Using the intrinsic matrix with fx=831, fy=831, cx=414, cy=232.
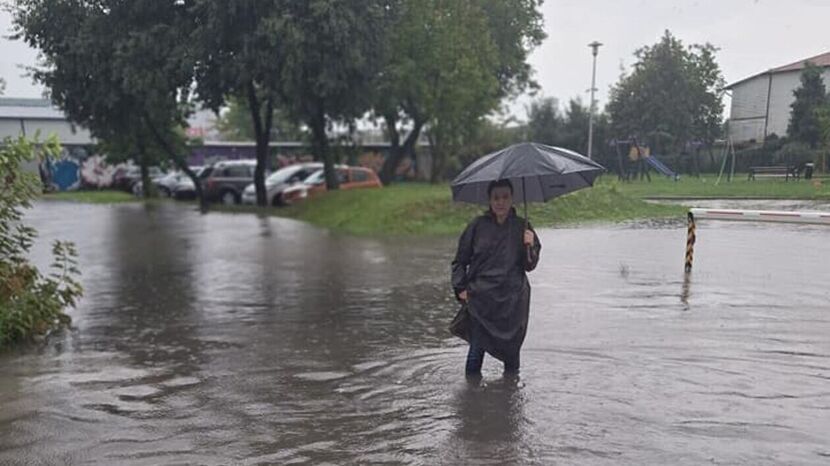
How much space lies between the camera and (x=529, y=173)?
570cm

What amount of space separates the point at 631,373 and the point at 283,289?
633 centimetres

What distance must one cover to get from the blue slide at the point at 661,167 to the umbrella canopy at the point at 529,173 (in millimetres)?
14972

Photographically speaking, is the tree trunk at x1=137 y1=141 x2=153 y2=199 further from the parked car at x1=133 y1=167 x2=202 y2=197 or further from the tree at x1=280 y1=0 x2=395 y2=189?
the tree at x1=280 y1=0 x2=395 y2=189

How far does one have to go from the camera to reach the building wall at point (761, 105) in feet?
51.2

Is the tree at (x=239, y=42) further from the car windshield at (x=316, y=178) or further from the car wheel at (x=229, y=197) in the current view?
the car wheel at (x=229, y=197)

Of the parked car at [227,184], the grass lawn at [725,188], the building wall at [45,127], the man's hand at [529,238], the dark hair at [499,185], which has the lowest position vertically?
the parked car at [227,184]

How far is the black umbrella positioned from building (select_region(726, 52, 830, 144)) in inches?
435

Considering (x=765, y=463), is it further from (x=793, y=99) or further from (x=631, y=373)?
(x=793, y=99)

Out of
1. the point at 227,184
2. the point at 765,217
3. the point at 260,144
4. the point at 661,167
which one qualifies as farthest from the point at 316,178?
the point at 765,217

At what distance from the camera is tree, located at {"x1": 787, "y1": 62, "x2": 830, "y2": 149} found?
15.2 metres

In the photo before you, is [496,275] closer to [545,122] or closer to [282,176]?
[282,176]

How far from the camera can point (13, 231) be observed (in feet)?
29.8

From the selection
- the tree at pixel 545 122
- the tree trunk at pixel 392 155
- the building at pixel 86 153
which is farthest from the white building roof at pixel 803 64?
the building at pixel 86 153

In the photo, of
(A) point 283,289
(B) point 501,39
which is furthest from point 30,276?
(B) point 501,39
